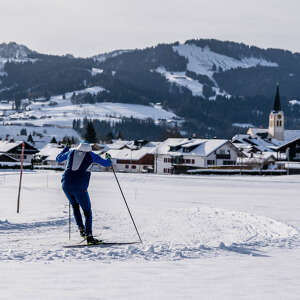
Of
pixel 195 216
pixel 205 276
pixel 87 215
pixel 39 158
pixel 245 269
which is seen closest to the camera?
pixel 205 276

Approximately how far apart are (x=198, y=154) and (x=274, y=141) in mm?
58263

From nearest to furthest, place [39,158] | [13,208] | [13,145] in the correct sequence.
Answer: [13,208]
[13,145]
[39,158]

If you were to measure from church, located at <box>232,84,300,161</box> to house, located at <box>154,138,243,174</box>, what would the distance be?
7948 mm

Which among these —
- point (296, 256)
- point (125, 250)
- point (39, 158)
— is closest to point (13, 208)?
point (125, 250)

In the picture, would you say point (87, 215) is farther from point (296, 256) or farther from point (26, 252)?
point (296, 256)

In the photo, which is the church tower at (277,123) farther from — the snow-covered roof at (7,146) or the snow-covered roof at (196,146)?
the snow-covered roof at (7,146)

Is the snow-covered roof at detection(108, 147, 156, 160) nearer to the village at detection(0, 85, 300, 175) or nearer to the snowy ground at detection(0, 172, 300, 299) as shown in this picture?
the village at detection(0, 85, 300, 175)

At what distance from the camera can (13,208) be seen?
16641mm

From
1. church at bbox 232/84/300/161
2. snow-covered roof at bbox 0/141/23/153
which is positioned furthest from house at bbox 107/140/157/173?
snow-covered roof at bbox 0/141/23/153

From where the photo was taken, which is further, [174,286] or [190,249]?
[190,249]

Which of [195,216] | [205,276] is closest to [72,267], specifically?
[205,276]

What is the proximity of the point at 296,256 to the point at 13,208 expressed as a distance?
10.5 metres

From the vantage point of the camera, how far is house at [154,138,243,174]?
8106 cm

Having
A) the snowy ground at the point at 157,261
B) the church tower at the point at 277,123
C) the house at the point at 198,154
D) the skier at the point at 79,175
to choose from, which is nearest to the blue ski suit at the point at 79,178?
the skier at the point at 79,175
